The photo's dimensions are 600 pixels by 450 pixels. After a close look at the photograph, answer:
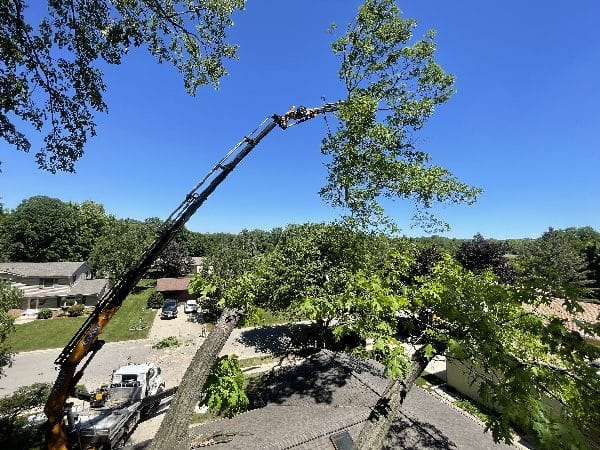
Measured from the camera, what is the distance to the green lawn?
2639cm

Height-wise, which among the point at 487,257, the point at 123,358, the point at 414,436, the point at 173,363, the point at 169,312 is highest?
the point at 487,257

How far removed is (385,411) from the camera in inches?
219

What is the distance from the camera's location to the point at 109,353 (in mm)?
24141

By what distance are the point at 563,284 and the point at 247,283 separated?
4.77 metres

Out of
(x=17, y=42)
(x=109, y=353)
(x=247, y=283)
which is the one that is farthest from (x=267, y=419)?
(x=109, y=353)

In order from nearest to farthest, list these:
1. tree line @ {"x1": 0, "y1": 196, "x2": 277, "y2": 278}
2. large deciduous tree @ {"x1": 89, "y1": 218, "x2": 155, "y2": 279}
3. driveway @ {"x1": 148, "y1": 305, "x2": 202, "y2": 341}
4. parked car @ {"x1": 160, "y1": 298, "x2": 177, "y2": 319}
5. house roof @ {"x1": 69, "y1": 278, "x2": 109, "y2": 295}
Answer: driveway @ {"x1": 148, "y1": 305, "x2": 202, "y2": 341}
parked car @ {"x1": 160, "y1": 298, "x2": 177, "y2": 319}
house roof @ {"x1": 69, "y1": 278, "x2": 109, "y2": 295}
large deciduous tree @ {"x1": 89, "y1": 218, "x2": 155, "y2": 279}
tree line @ {"x1": 0, "y1": 196, "x2": 277, "y2": 278}

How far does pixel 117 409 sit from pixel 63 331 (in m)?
21.8

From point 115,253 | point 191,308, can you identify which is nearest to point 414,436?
point 191,308

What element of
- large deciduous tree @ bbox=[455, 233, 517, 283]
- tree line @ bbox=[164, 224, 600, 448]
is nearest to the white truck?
tree line @ bbox=[164, 224, 600, 448]

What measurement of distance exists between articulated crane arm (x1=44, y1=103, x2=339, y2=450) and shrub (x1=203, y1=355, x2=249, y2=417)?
9.63 ft

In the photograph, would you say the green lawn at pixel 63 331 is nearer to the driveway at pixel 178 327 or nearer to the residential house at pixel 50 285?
the driveway at pixel 178 327

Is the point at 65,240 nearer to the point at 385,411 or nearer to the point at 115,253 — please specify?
the point at 115,253

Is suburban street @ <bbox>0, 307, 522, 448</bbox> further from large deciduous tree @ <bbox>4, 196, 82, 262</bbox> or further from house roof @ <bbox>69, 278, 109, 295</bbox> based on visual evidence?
large deciduous tree @ <bbox>4, 196, 82, 262</bbox>

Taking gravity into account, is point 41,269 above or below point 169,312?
above
